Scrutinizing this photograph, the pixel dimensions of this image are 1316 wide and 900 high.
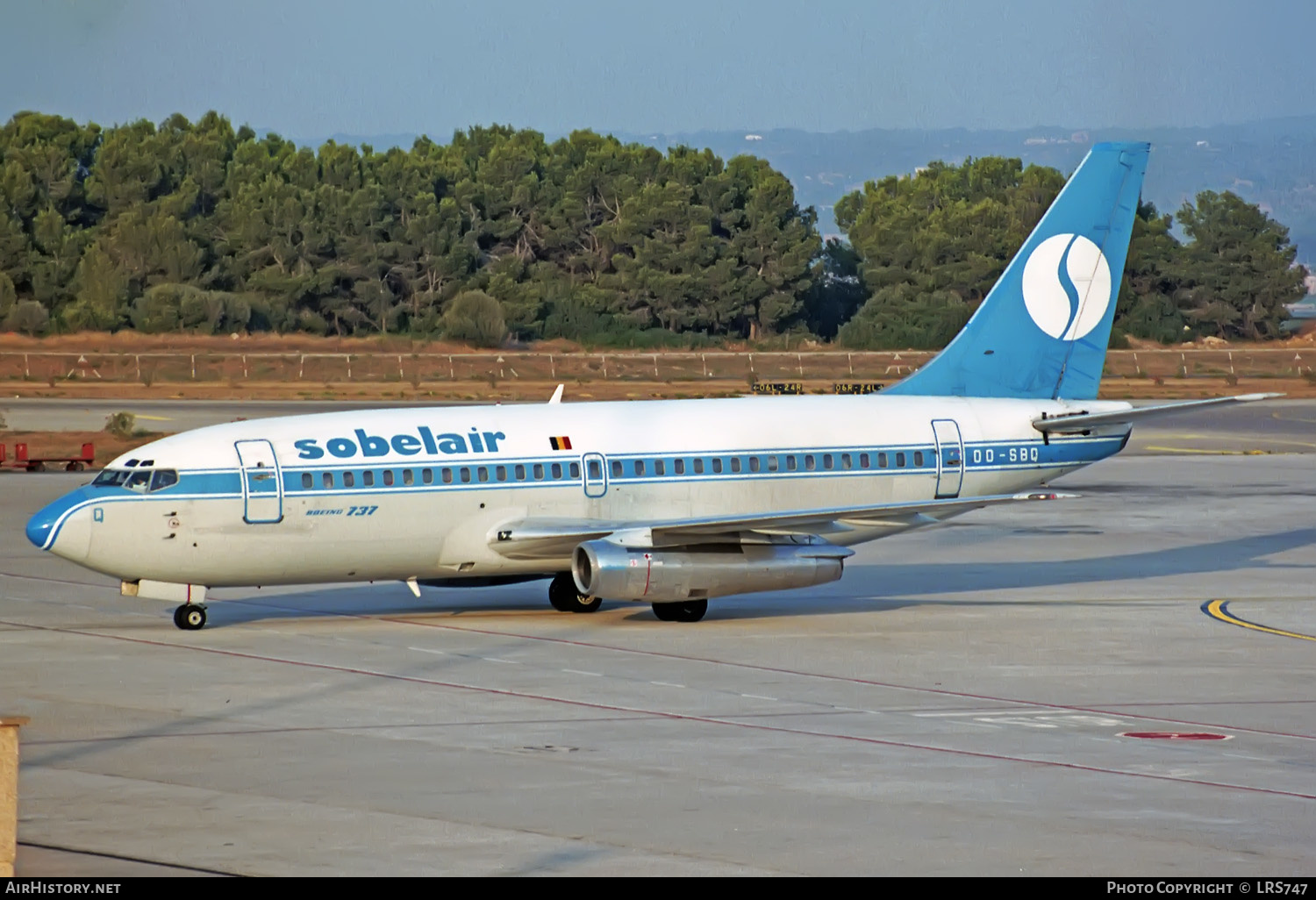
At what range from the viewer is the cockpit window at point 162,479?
29578 mm

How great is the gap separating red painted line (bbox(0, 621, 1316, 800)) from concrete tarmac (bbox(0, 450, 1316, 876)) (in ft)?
0.25

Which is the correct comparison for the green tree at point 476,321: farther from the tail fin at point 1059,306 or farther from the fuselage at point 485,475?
the fuselage at point 485,475

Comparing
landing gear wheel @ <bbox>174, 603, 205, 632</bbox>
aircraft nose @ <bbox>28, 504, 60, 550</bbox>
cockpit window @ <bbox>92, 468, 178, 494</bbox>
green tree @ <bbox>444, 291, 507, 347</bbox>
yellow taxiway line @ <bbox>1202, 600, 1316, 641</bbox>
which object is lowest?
landing gear wheel @ <bbox>174, 603, 205, 632</bbox>

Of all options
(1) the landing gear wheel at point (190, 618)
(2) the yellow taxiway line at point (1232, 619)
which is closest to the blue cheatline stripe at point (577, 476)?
(1) the landing gear wheel at point (190, 618)

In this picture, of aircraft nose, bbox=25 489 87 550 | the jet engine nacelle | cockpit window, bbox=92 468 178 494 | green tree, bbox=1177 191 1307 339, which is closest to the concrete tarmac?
the jet engine nacelle

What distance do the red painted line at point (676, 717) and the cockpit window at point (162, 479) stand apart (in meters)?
2.43

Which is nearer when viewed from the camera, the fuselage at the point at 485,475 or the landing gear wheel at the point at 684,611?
the fuselage at the point at 485,475

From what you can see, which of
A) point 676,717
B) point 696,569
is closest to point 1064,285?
point 696,569

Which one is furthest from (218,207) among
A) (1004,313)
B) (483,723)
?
(483,723)

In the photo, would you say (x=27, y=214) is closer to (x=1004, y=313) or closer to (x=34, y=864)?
(x=1004, y=313)

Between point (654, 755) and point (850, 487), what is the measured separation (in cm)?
1388

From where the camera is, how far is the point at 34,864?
50.8 ft

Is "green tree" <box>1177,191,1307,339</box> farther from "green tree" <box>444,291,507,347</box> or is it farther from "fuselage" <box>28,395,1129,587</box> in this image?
"fuselage" <box>28,395,1129,587</box>

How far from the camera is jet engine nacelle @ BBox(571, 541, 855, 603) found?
29.9m
